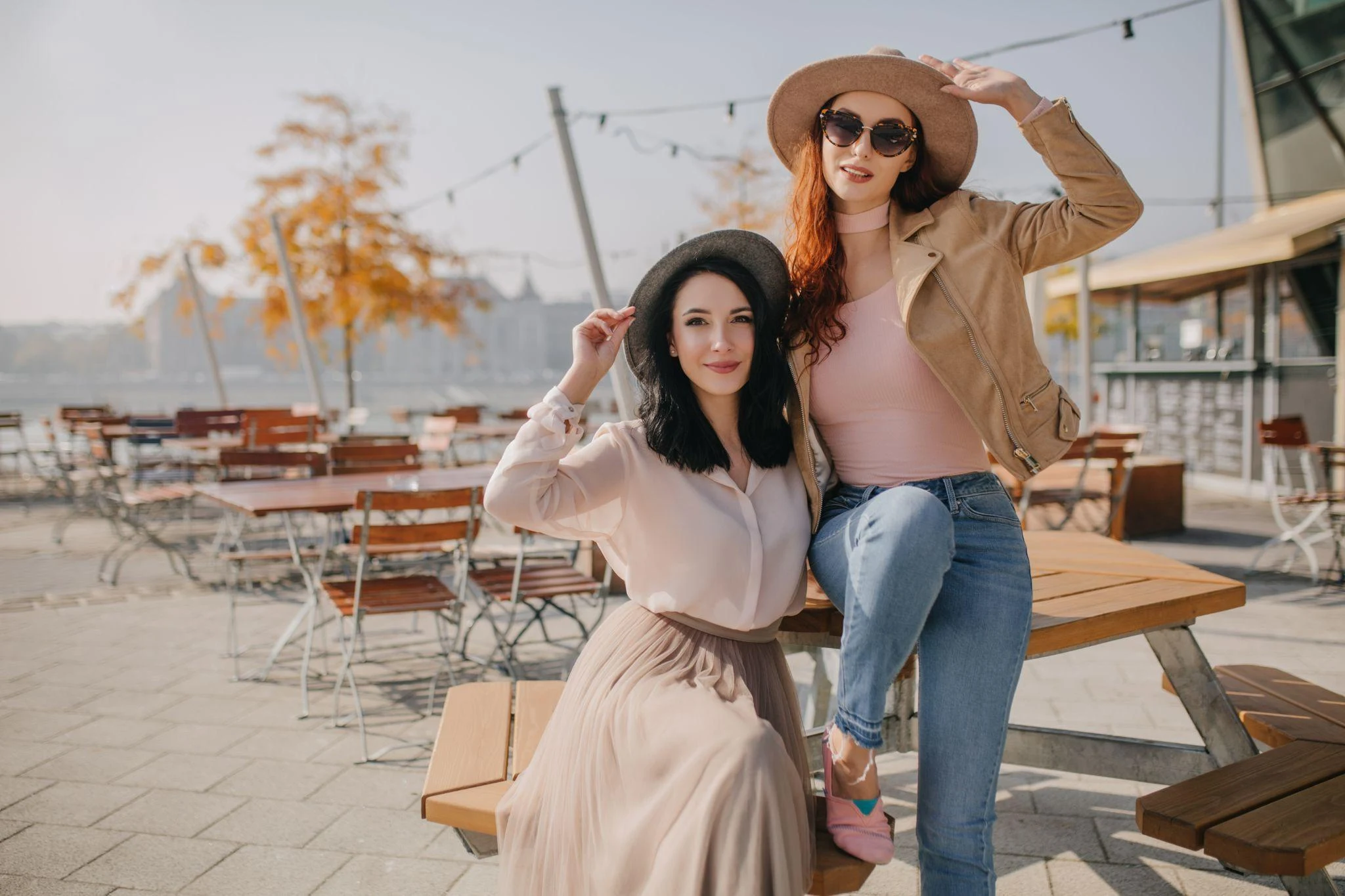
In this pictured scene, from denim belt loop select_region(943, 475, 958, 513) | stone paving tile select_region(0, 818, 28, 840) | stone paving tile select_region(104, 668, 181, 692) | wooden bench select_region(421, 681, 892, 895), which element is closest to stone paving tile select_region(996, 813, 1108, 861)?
wooden bench select_region(421, 681, 892, 895)

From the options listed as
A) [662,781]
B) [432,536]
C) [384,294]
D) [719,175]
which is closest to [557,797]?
[662,781]

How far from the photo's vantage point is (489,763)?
2.33 m

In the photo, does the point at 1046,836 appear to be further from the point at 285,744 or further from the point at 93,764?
the point at 93,764

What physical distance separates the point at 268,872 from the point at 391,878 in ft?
1.18

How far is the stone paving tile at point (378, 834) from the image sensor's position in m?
3.18

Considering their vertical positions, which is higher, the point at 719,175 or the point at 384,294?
the point at 719,175

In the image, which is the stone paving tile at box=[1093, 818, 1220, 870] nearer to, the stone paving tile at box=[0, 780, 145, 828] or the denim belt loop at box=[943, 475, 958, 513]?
the denim belt loop at box=[943, 475, 958, 513]

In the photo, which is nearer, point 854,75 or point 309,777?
point 854,75

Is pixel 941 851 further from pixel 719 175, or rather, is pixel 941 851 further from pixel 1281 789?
pixel 719 175

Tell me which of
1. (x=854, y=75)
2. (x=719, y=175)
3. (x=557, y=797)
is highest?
(x=719, y=175)

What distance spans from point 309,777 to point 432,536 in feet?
3.51

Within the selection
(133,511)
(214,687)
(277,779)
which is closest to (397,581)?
(214,687)

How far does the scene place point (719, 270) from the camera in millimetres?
2316

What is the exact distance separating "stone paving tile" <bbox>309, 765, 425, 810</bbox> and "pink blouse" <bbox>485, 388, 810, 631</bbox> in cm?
177
